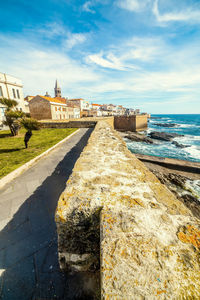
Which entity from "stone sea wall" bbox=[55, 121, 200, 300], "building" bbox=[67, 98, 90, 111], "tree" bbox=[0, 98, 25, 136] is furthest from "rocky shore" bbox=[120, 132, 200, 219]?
"building" bbox=[67, 98, 90, 111]

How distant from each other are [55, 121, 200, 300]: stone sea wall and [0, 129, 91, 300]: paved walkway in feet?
0.79

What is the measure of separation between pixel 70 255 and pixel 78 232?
34 cm

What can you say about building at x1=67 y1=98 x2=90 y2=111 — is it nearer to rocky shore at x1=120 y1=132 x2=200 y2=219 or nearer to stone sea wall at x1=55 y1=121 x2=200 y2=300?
rocky shore at x1=120 y1=132 x2=200 y2=219

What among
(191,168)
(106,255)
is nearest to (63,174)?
(106,255)

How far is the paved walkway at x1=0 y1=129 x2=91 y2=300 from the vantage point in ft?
5.23

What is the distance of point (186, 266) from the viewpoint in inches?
38.8

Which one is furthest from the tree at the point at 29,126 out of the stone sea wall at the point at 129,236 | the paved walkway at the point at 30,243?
the stone sea wall at the point at 129,236

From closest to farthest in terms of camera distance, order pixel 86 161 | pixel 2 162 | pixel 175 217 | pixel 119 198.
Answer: pixel 175 217 → pixel 119 198 → pixel 86 161 → pixel 2 162

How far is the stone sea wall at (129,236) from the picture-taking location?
0.89 m

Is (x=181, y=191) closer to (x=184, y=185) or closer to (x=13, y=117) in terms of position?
(x=184, y=185)

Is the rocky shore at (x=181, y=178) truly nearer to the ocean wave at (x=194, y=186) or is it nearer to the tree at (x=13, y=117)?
the ocean wave at (x=194, y=186)

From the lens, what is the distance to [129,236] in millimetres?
1221

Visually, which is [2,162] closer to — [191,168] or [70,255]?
[70,255]

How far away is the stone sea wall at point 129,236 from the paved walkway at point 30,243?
0.79ft
